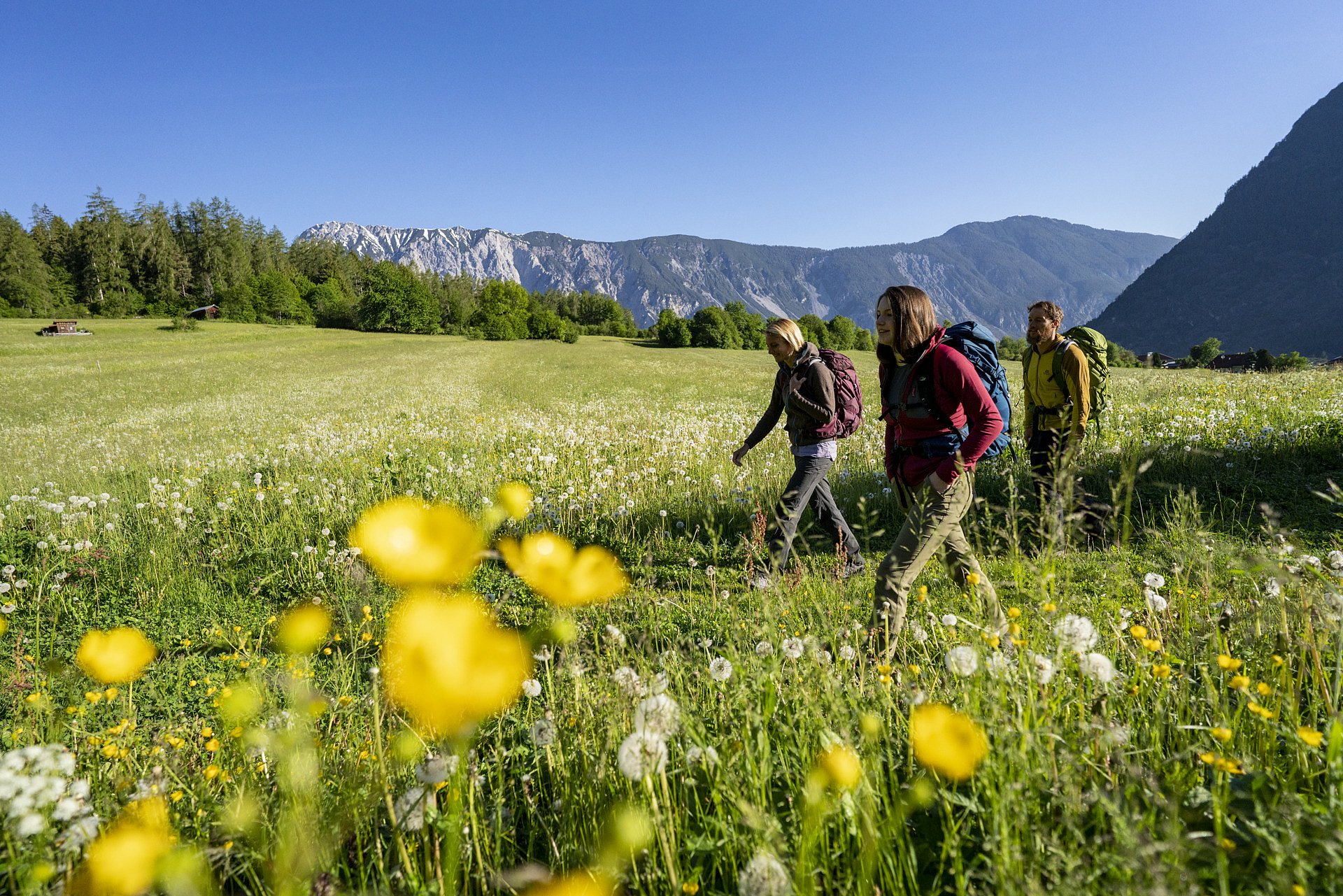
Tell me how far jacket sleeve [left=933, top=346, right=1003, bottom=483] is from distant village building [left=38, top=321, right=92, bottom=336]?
72279 millimetres

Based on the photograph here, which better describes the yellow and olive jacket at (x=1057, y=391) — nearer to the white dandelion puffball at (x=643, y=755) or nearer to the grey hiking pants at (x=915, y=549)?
the grey hiking pants at (x=915, y=549)

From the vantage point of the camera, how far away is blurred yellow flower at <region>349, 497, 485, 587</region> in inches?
46.8

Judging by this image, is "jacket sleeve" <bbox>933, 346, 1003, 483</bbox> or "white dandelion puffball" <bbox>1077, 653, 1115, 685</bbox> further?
"jacket sleeve" <bbox>933, 346, 1003, 483</bbox>

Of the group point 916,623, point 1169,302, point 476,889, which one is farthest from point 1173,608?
point 1169,302

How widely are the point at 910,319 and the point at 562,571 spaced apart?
3.17 m

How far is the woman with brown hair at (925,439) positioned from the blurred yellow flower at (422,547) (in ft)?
8.80

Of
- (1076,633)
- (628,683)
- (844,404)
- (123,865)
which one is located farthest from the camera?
(844,404)

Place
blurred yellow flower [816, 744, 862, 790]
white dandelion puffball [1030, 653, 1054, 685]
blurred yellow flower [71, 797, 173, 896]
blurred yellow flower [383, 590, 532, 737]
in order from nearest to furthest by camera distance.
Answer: blurred yellow flower [383, 590, 532, 737] → blurred yellow flower [71, 797, 173, 896] → blurred yellow flower [816, 744, 862, 790] → white dandelion puffball [1030, 653, 1054, 685]

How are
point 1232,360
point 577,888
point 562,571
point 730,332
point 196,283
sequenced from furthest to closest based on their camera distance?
point 196,283 → point 730,332 → point 1232,360 → point 562,571 → point 577,888

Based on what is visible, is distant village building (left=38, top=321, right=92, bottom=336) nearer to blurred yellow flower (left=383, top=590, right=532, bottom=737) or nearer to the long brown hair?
the long brown hair

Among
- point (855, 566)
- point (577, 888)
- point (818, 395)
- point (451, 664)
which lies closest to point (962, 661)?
point (577, 888)

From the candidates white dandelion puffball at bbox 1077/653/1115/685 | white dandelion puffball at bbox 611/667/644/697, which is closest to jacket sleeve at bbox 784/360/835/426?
white dandelion puffball at bbox 1077/653/1115/685

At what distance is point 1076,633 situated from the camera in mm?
2070

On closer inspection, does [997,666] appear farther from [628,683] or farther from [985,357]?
[985,357]
